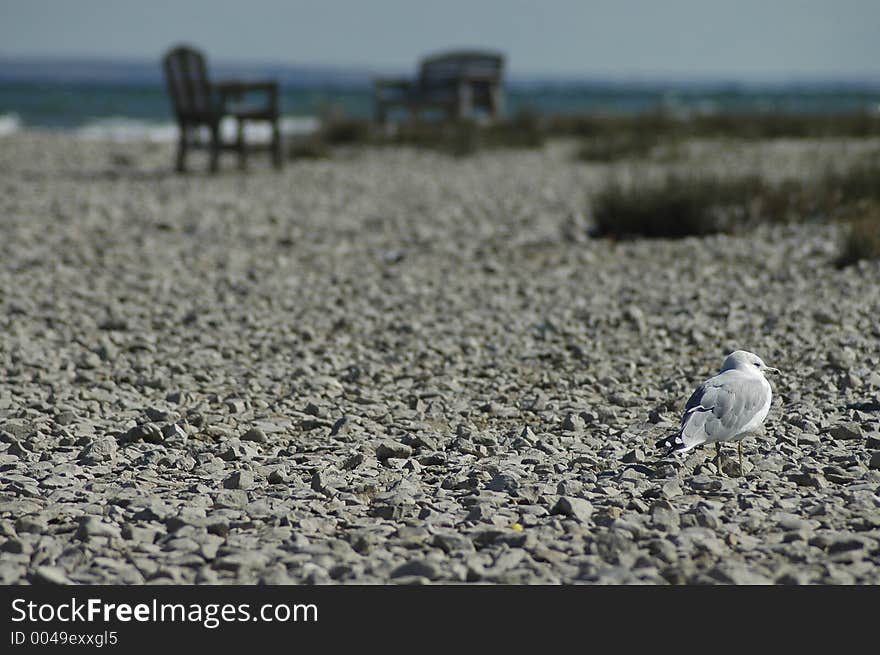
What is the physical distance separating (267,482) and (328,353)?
1.74 metres

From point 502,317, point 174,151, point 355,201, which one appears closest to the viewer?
point 502,317

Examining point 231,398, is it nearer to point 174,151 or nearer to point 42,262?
point 42,262

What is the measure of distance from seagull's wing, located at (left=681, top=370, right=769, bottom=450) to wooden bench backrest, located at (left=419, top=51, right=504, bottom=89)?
14267mm

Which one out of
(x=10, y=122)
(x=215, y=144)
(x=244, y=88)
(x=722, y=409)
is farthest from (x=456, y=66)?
(x=722, y=409)

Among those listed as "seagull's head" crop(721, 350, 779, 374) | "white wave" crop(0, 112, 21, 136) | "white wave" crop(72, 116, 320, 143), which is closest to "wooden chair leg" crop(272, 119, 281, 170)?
"white wave" crop(72, 116, 320, 143)

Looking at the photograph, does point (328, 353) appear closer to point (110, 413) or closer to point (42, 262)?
point (110, 413)

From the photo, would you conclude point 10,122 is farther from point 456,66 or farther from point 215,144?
point 215,144

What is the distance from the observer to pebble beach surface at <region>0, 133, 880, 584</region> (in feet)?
9.09

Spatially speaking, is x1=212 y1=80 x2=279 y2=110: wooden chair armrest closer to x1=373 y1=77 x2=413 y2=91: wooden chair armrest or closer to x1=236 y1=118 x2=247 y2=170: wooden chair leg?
x1=236 y1=118 x2=247 y2=170: wooden chair leg

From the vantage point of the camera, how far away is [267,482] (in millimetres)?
3414

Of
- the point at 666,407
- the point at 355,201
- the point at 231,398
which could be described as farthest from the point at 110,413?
the point at 355,201

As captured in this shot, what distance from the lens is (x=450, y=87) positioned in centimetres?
1697
